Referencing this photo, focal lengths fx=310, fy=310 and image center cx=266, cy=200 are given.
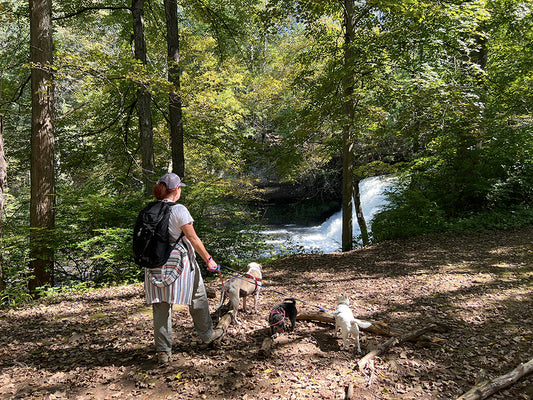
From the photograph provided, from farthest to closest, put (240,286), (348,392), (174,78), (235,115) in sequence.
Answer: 1. (235,115)
2. (174,78)
3. (240,286)
4. (348,392)

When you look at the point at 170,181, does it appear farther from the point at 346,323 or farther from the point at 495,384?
the point at 495,384

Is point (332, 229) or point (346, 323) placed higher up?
point (346, 323)

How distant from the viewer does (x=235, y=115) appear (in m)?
9.27

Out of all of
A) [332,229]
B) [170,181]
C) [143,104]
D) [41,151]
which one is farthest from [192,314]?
[332,229]

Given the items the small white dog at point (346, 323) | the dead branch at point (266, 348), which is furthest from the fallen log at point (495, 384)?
the dead branch at point (266, 348)

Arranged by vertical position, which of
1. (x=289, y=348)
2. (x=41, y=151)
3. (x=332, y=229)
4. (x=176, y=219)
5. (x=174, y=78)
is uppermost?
(x=174, y=78)

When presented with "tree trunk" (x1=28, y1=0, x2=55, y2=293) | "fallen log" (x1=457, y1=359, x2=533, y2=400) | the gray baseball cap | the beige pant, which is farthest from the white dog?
"tree trunk" (x1=28, y1=0, x2=55, y2=293)

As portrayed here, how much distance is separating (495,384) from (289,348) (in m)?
1.75

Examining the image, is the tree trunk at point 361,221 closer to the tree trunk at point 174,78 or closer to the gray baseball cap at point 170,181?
the tree trunk at point 174,78

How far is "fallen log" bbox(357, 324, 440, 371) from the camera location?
9.41 ft

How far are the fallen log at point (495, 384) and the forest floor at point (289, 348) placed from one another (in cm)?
6

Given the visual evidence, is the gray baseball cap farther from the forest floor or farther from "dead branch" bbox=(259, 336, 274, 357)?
"dead branch" bbox=(259, 336, 274, 357)

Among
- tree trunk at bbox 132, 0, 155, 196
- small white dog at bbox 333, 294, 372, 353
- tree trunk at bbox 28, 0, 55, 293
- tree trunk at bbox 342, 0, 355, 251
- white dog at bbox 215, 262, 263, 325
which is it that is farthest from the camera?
tree trunk at bbox 132, 0, 155, 196

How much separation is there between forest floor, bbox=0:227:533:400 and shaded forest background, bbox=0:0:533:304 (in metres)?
1.54
